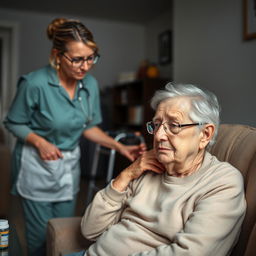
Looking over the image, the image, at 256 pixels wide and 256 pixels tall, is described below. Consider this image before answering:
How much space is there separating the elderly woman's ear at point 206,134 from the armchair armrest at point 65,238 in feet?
2.04

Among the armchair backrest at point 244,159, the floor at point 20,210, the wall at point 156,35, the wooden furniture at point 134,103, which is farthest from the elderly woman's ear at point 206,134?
the wall at point 156,35

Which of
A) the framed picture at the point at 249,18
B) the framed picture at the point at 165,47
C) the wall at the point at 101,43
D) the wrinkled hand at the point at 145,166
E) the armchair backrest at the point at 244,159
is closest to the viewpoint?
the armchair backrest at the point at 244,159

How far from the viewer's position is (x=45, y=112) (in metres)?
1.70

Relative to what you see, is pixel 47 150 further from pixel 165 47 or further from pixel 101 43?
pixel 101 43

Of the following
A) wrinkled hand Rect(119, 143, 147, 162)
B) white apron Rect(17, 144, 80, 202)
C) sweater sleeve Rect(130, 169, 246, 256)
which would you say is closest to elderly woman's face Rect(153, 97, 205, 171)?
sweater sleeve Rect(130, 169, 246, 256)

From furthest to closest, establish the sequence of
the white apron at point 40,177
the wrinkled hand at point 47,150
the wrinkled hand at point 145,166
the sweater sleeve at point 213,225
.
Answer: the white apron at point 40,177 → the wrinkled hand at point 47,150 → the wrinkled hand at point 145,166 → the sweater sleeve at point 213,225

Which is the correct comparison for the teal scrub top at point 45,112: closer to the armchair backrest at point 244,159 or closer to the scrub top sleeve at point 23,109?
the scrub top sleeve at point 23,109

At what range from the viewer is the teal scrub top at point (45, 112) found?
5.57 ft

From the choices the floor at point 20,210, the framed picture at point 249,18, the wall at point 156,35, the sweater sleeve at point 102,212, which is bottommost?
the floor at point 20,210

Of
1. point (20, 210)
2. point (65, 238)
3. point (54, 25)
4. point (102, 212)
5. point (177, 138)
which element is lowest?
point (20, 210)

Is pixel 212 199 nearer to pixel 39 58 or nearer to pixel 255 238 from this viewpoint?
pixel 255 238

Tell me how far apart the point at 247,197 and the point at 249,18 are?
7.07 ft

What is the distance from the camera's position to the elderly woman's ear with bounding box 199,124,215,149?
1146mm

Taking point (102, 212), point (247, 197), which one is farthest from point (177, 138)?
point (102, 212)
